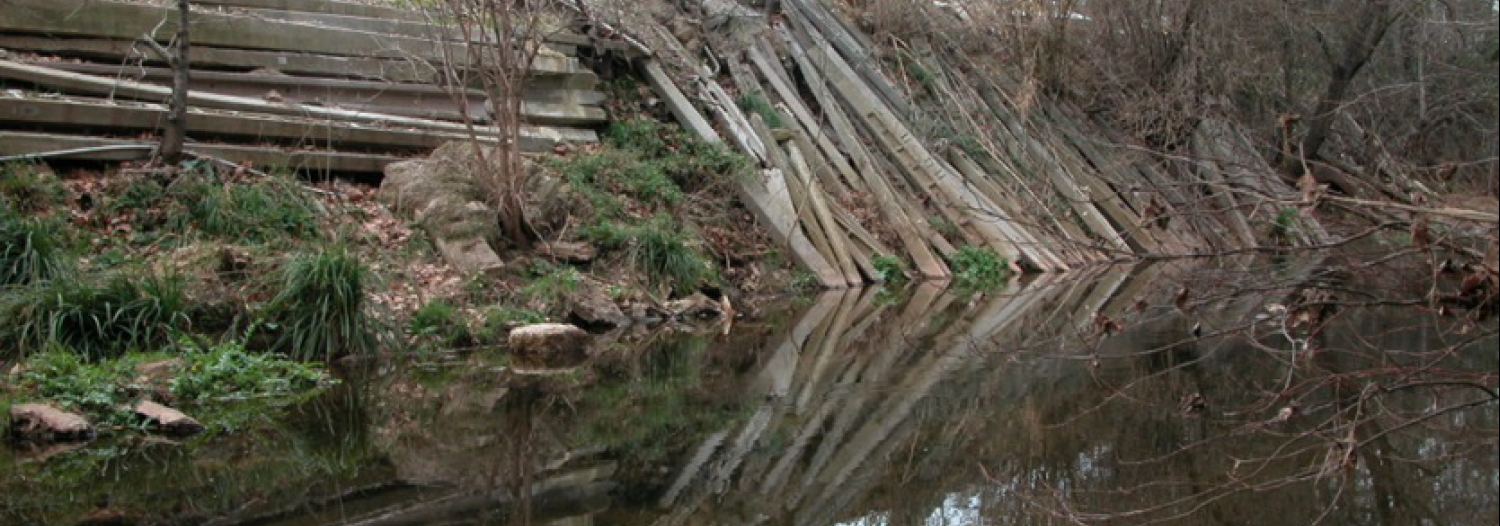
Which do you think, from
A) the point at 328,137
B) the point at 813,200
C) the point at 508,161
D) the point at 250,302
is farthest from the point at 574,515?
the point at 813,200

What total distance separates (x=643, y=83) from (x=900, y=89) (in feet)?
15.2

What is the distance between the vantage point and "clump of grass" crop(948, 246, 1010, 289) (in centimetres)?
1767

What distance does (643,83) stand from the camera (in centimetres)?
1872

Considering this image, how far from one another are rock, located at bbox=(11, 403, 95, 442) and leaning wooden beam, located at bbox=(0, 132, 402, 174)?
494 cm

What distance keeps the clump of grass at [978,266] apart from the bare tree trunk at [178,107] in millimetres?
9146

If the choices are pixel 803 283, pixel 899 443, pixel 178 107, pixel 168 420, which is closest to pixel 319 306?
pixel 168 420

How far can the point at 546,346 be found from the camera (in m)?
11.0

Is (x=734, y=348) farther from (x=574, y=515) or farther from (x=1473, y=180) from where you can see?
(x=1473, y=180)

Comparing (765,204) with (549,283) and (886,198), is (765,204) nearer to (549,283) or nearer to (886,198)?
(886,198)

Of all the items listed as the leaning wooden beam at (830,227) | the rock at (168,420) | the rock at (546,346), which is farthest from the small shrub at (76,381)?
the leaning wooden beam at (830,227)

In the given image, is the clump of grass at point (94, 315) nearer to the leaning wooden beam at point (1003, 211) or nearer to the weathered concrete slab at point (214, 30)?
the weathered concrete slab at point (214, 30)

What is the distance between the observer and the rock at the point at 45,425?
7.69m

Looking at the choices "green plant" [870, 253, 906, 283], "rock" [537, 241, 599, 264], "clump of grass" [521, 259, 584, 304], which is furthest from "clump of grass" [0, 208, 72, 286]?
"green plant" [870, 253, 906, 283]

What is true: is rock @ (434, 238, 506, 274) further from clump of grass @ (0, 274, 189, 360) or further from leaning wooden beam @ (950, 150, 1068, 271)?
leaning wooden beam @ (950, 150, 1068, 271)
